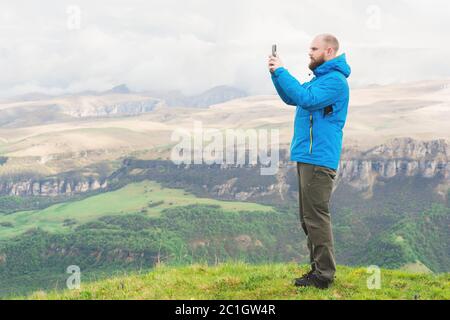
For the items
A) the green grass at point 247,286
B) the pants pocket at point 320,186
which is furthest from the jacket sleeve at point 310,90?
the green grass at point 247,286

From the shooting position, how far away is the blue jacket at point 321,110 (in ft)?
28.2

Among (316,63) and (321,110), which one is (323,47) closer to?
(316,63)

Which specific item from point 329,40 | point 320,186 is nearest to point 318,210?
point 320,186

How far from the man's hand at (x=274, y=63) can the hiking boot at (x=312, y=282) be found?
3.72 metres

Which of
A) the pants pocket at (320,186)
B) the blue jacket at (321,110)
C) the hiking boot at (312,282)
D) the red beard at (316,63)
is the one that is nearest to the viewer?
the blue jacket at (321,110)

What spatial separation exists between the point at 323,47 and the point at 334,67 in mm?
391

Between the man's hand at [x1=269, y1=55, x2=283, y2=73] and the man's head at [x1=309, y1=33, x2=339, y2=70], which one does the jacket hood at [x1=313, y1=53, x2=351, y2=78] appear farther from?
the man's hand at [x1=269, y1=55, x2=283, y2=73]

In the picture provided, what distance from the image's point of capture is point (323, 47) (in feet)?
29.6

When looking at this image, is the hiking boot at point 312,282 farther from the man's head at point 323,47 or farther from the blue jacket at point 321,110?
the man's head at point 323,47

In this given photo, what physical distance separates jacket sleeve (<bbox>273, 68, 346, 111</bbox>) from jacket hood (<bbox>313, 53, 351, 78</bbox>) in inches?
8.8
